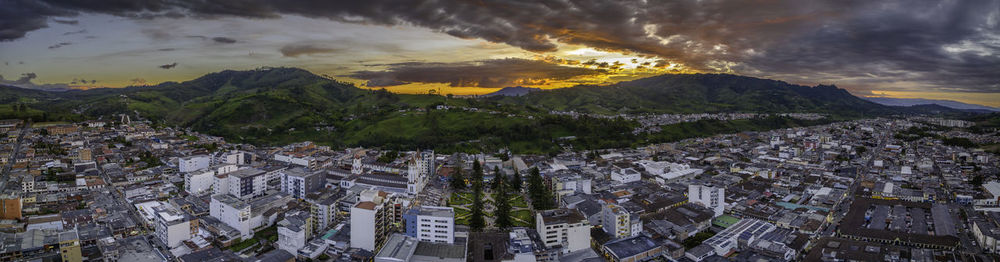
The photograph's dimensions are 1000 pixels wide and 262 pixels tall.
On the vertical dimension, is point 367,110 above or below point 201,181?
above

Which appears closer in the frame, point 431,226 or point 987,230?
point 431,226

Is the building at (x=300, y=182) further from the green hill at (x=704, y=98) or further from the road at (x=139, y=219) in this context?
the green hill at (x=704, y=98)

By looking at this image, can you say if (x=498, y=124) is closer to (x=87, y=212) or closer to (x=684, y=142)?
(x=684, y=142)

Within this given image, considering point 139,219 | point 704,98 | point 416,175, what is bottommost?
point 139,219

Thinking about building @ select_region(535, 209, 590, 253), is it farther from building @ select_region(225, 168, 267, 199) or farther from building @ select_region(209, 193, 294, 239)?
building @ select_region(225, 168, 267, 199)

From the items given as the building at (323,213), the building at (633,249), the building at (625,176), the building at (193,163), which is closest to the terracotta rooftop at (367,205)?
the building at (323,213)

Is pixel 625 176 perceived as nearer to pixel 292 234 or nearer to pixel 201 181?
pixel 292 234

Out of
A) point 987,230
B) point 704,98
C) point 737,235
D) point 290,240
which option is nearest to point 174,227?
point 290,240
